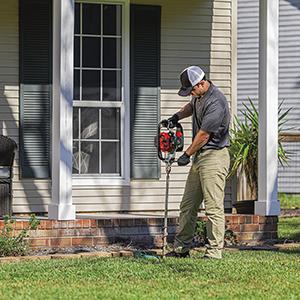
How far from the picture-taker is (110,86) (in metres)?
12.7

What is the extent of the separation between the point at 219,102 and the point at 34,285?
2.74 metres

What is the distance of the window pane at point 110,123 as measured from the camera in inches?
499

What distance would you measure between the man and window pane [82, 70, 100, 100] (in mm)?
3229

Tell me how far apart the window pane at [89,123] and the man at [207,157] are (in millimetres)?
3209

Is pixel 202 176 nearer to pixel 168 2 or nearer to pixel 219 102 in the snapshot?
pixel 219 102

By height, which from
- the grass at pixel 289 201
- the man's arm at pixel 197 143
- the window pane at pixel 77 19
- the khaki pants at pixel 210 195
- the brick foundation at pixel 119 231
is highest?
the window pane at pixel 77 19

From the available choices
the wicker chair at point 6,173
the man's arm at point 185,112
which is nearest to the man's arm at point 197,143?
the man's arm at point 185,112

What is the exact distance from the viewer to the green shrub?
9.91m

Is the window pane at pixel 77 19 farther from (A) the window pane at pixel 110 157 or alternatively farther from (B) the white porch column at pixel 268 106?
(B) the white porch column at pixel 268 106

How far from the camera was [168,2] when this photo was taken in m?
13.1

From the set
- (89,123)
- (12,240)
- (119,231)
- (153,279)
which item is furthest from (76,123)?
(153,279)

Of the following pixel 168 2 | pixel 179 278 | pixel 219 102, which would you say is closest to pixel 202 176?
pixel 219 102

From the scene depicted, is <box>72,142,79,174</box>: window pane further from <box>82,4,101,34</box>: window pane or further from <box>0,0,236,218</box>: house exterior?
<box>82,4,101,34</box>: window pane

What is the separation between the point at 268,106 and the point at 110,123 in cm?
223
